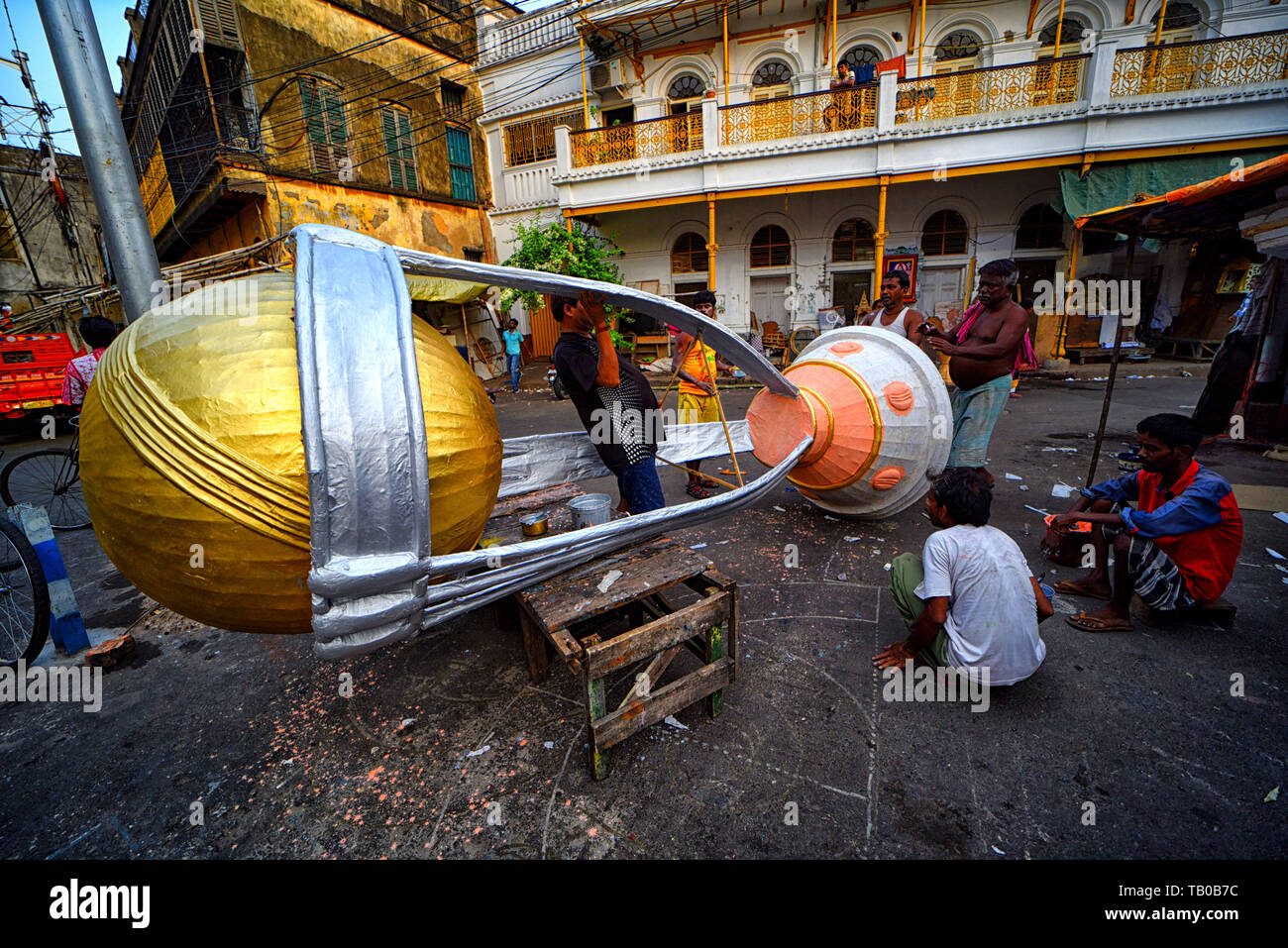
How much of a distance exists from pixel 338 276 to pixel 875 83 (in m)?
13.1

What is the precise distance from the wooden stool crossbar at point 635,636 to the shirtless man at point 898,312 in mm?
3245

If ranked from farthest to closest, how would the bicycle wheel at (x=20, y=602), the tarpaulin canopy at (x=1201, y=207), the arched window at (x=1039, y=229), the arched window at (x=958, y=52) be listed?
the arched window at (x=1039, y=229)
the arched window at (x=958, y=52)
the tarpaulin canopy at (x=1201, y=207)
the bicycle wheel at (x=20, y=602)

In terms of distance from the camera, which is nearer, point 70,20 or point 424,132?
point 70,20

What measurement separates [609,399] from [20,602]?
3.93m

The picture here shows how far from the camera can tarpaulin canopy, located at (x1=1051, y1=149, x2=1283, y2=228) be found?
32.7 feet

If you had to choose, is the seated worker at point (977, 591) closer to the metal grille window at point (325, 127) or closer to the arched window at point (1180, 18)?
the metal grille window at point (325, 127)

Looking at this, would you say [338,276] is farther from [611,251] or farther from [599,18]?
[599,18]

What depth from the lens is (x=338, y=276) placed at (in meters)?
1.57

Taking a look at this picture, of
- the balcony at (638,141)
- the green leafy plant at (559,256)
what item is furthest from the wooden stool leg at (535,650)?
the balcony at (638,141)

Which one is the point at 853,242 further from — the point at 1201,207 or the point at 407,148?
the point at 407,148

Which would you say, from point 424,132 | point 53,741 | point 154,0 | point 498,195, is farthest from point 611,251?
point 53,741

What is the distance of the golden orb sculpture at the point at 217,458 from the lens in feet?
4.92

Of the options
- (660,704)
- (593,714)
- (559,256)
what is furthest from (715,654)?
(559,256)

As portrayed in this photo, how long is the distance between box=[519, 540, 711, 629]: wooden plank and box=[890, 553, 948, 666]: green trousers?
3.19 feet
